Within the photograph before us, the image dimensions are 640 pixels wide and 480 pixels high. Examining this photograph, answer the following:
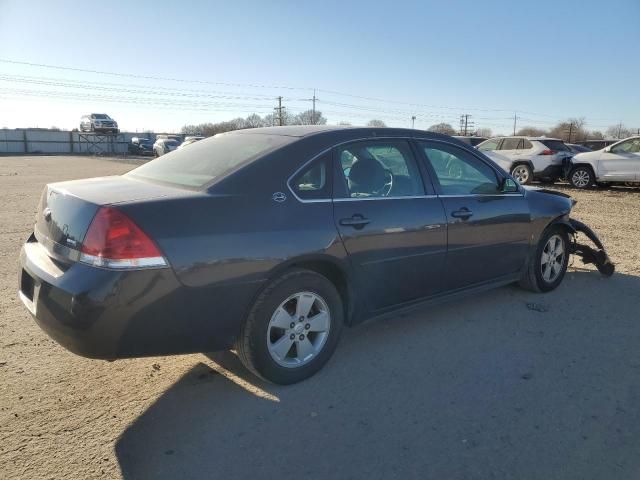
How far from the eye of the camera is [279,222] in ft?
10.1

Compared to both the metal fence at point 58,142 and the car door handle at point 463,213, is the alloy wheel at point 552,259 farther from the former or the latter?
the metal fence at point 58,142

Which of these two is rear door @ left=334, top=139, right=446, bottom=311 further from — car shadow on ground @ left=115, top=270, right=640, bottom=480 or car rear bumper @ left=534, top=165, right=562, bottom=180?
car rear bumper @ left=534, top=165, right=562, bottom=180

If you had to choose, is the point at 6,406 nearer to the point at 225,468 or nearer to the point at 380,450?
the point at 225,468

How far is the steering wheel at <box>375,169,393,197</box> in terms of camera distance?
12.3ft

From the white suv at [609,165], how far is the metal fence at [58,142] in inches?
1817

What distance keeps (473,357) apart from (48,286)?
2873 mm

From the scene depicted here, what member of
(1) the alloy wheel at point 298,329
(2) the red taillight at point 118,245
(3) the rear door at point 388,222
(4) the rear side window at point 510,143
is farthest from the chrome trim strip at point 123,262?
(4) the rear side window at point 510,143

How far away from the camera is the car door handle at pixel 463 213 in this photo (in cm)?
407

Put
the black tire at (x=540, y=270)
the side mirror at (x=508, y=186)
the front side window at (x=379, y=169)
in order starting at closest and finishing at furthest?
the front side window at (x=379, y=169) < the side mirror at (x=508, y=186) < the black tire at (x=540, y=270)

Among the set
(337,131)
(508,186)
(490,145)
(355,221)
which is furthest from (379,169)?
(490,145)

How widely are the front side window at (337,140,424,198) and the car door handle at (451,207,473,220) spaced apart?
1.22 ft

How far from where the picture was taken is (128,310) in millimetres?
2619

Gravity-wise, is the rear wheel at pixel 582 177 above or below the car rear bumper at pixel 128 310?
above

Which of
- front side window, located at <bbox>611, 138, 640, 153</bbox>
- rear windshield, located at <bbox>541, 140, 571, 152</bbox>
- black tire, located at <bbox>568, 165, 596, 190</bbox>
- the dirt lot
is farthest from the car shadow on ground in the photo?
rear windshield, located at <bbox>541, 140, 571, 152</bbox>
